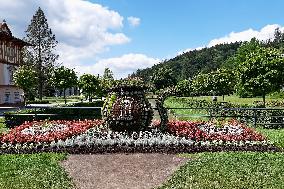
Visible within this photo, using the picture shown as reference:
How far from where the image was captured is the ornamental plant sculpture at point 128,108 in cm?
1447

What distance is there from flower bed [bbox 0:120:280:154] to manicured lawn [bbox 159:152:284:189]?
3.48 feet

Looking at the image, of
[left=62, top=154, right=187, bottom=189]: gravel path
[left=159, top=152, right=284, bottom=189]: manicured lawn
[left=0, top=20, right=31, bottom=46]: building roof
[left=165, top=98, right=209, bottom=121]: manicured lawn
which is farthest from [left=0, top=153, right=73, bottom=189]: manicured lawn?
[left=0, top=20, right=31, bottom=46]: building roof

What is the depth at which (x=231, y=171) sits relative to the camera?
9.45 metres

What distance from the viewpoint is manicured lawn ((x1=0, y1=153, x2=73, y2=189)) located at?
8742 mm

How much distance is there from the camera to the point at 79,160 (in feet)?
36.3

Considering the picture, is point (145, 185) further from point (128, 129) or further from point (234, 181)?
point (128, 129)

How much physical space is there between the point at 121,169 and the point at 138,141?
2.78 m

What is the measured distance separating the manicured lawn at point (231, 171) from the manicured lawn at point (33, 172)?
8.04ft

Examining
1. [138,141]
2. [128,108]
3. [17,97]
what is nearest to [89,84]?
[17,97]

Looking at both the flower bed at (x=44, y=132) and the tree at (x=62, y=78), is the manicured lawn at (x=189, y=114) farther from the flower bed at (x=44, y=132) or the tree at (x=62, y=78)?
the tree at (x=62, y=78)

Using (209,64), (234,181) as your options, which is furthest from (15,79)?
(209,64)

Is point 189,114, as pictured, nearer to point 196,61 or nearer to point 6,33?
point 6,33

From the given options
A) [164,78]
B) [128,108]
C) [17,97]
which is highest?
[164,78]

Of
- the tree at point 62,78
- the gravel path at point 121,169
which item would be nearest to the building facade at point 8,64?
the tree at point 62,78
